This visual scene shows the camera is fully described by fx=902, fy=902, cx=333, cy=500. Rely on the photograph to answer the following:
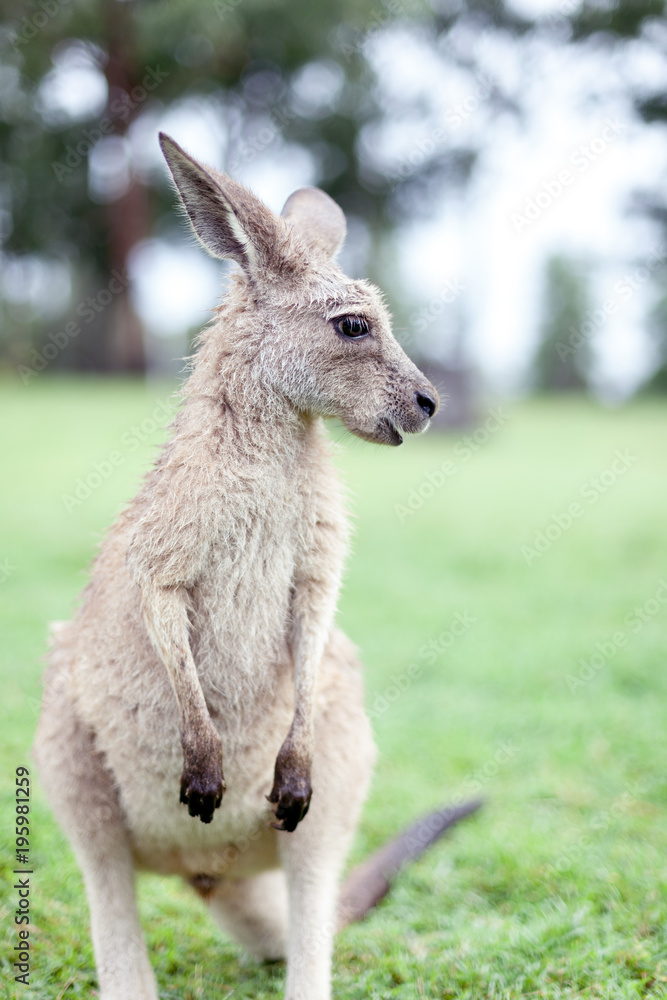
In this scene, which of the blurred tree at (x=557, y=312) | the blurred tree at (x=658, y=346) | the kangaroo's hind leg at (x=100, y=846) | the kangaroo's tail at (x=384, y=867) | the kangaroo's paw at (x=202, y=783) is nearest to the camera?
the kangaroo's paw at (x=202, y=783)

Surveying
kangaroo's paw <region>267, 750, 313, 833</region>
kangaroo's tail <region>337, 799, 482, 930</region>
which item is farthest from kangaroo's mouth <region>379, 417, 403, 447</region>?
kangaroo's tail <region>337, 799, 482, 930</region>

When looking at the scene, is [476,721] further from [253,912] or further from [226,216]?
[226,216]

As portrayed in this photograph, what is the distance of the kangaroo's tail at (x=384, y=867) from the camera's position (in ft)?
9.45

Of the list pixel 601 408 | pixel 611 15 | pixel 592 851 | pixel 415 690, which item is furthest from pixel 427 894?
pixel 601 408

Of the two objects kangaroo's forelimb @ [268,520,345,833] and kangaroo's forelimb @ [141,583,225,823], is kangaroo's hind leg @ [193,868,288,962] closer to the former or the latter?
kangaroo's forelimb @ [268,520,345,833]

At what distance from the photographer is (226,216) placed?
2.14 meters

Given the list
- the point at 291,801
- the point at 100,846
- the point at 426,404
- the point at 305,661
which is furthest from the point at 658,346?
the point at 100,846

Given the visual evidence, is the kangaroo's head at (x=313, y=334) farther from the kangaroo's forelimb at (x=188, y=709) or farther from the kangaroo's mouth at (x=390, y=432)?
A: the kangaroo's forelimb at (x=188, y=709)

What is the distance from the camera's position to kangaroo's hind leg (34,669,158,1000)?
6.90 feet

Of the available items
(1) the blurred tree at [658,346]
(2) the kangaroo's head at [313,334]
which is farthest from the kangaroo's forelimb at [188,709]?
(1) the blurred tree at [658,346]

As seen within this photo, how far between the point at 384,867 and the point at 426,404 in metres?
Answer: 1.60

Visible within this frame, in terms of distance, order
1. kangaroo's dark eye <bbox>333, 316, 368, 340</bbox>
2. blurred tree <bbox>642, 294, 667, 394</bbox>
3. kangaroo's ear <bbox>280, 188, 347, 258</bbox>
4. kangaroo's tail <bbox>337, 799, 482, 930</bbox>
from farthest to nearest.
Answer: blurred tree <bbox>642, 294, 667, 394</bbox> < kangaroo's tail <bbox>337, 799, 482, 930</bbox> < kangaroo's ear <bbox>280, 188, 347, 258</bbox> < kangaroo's dark eye <bbox>333, 316, 368, 340</bbox>

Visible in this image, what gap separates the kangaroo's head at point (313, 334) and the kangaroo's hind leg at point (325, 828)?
702 millimetres

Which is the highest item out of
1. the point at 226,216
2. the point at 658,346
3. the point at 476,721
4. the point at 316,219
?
the point at 658,346
